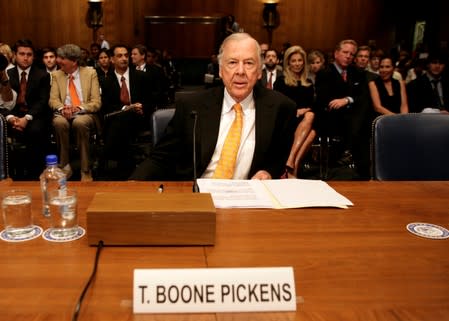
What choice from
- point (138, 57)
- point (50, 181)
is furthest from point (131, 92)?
point (50, 181)

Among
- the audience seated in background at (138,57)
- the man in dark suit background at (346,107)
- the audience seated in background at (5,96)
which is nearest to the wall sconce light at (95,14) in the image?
the audience seated in background at (138,57)

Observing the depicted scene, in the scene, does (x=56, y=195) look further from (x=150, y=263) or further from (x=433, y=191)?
(x=433, y=191)

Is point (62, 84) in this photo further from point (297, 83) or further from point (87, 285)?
point (87, 285)

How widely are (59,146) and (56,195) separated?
3.81 m

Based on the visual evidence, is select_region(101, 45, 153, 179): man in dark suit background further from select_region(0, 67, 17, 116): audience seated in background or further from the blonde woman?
the blonde woman

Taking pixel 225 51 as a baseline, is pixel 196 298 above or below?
below

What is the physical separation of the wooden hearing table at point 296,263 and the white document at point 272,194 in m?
0.04

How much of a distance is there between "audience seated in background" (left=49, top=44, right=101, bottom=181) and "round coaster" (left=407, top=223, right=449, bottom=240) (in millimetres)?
3930

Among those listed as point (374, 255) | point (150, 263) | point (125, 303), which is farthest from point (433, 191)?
point (125, 303)

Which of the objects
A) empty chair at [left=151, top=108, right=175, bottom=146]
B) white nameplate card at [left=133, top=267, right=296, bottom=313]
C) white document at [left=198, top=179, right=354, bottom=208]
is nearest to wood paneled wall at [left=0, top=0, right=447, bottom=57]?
empty chair at [left=151, top=108, right=175, bottom=146]

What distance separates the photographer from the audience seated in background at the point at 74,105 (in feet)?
16.5

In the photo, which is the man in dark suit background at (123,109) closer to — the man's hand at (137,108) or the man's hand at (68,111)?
the man's hand at (137,108)

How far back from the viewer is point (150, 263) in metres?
1.21

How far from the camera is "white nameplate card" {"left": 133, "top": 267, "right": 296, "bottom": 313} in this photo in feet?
3.23
